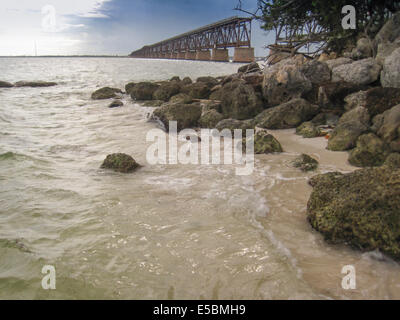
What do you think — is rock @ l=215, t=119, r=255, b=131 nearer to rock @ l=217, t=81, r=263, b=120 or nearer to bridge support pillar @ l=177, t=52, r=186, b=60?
rock @ l=217, t=81, r=263, b=120

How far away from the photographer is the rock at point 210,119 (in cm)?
741

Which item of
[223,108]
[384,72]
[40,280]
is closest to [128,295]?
[40,280]

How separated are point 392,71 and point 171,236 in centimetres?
680

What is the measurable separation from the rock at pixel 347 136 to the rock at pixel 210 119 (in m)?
3.12

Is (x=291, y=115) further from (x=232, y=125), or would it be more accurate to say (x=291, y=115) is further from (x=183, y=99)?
(x=183, y=99)

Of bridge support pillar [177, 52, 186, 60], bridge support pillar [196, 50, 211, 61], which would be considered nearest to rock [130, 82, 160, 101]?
bridge support pillar [196, 50, 211, 61]

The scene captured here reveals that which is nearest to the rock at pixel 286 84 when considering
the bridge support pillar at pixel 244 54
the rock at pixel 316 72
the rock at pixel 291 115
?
the rock at pixel 316 72

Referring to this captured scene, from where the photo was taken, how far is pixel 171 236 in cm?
273

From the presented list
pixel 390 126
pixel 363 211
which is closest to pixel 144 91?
pixel 390 126

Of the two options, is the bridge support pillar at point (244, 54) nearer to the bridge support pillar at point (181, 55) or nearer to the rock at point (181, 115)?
the bridge support pillar at point (181, 55)

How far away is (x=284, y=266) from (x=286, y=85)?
6641mm
